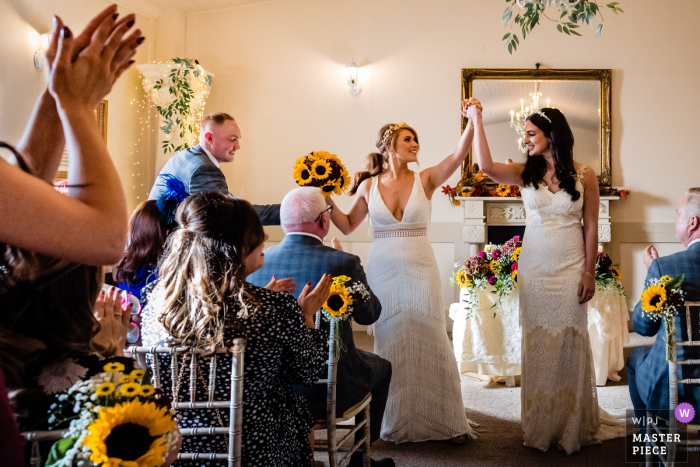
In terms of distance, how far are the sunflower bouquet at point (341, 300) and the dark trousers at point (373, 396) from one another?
23cm

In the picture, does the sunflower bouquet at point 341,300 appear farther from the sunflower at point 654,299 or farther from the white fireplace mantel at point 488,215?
the white fireplace mantel at point 488,215

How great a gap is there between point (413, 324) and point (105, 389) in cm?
228

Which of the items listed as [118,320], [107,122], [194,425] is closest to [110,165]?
[118,320]

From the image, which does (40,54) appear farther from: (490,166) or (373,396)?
(373,396)

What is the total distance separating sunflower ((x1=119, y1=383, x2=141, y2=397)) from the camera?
88cm

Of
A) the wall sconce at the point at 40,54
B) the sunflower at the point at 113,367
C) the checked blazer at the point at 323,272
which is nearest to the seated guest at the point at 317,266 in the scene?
the checked blazer at the point at 323,272

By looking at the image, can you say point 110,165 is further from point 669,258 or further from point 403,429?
point 403,429

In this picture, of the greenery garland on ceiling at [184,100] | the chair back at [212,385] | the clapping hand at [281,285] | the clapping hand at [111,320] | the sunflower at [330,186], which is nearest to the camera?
the clapping hand at [111,320]

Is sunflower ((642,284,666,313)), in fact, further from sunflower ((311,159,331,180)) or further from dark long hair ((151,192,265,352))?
sunflower ((311,159,331,180))

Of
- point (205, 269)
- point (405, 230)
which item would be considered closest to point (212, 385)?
point (205, 269)

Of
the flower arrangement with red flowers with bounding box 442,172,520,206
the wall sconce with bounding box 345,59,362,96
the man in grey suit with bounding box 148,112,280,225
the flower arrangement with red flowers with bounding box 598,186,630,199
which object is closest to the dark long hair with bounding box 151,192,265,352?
the man in grey suit with bounding box 148,112,280,225

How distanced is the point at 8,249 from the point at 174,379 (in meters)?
0.71

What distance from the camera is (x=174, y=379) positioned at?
150 cm

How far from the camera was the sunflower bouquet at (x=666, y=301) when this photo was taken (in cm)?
208
